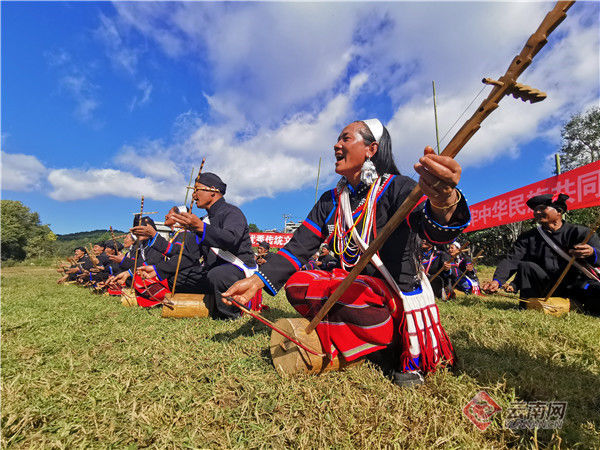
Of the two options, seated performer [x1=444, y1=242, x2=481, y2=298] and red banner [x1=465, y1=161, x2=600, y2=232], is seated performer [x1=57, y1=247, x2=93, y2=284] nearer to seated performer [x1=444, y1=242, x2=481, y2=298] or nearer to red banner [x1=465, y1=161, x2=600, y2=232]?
seated performer [x1=444, y1=242, x2=481, y2=298]

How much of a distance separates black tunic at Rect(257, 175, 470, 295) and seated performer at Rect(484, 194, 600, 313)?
3.16 m

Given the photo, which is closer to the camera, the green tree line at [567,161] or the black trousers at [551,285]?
the black trousers at [551,285]

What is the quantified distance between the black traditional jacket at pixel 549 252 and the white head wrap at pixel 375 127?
414cm

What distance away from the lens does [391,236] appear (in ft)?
7.37

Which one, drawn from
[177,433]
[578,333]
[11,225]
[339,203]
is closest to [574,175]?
[578,333]

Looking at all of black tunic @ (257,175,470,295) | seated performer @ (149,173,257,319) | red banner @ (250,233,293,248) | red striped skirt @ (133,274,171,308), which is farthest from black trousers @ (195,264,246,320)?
red banner @ (250,233,293,248)

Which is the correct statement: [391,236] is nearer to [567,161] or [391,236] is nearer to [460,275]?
[460,275]

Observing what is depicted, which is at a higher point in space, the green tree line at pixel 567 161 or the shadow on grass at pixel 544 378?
the green tree line at pixel 567 161

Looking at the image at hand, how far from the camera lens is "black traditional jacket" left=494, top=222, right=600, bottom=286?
181 inches

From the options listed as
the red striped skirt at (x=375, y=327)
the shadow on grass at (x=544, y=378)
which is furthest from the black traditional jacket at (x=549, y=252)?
the red striped skirt at (x=375, y=327)

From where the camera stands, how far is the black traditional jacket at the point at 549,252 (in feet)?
15.1

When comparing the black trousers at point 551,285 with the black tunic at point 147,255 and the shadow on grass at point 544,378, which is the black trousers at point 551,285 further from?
the black tunic at point 147,255

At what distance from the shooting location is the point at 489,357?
2.48 metres

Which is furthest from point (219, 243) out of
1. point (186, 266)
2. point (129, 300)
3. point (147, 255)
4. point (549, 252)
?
point (549, 252)
